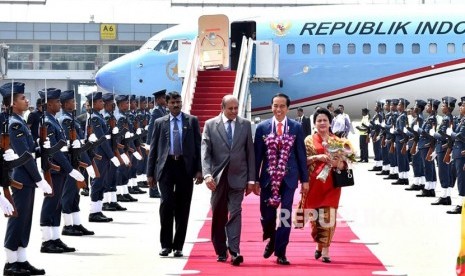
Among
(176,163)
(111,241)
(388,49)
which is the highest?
(388,49)

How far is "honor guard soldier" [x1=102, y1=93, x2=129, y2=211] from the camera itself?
19.7m

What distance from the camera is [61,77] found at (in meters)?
85.1

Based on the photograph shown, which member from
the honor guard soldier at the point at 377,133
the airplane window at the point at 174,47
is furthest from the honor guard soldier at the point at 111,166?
the airplane window at the point at 174,47

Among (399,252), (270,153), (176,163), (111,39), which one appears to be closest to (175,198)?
(176,163)

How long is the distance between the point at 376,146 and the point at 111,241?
17123 mm

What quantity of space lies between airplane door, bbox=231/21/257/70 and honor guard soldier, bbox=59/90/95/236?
20536 millimetres

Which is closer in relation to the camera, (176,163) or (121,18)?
(176,163)

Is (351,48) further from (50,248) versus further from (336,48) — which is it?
(50,248)

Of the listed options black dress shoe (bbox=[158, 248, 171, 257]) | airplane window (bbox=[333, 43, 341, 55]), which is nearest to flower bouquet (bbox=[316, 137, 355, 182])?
black dress shoe (bbox=[158, 248, 171, 257])

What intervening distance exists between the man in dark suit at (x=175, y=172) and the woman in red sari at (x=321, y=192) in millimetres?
1313

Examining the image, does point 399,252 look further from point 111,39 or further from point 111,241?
point 111,39

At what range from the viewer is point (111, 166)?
19922 millimetres

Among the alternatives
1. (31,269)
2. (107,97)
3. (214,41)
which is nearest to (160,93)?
(107,97)

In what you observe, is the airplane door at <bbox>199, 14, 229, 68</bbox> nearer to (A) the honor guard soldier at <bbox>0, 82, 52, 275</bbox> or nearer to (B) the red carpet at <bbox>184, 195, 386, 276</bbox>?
(B) the red carpet at <bbox>184, 195, 386, 276</bbox>
